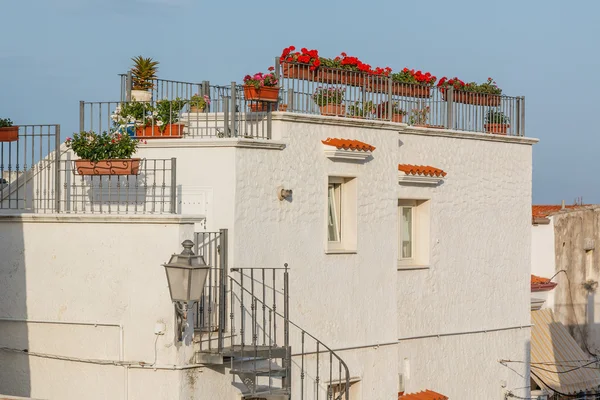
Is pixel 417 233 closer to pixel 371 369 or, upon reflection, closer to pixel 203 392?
pixel 371 369

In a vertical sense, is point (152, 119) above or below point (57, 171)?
above

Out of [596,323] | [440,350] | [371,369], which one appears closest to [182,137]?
[371,369]

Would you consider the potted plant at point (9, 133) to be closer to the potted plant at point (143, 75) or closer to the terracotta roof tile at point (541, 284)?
the potted plant at point (143, 75)

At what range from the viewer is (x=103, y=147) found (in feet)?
55.7

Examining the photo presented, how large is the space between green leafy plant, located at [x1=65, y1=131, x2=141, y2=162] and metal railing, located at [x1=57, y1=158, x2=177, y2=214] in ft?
0.88

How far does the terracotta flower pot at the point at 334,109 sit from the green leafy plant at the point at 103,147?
3.29 m

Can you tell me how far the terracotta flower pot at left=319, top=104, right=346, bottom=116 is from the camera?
1917cm

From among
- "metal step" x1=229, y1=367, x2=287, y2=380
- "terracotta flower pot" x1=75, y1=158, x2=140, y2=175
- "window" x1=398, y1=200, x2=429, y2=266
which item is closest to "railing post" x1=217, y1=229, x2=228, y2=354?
"metal step" x1=229, y1=367, x2=287, y2=380

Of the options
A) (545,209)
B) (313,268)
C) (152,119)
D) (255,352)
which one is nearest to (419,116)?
(313,268)

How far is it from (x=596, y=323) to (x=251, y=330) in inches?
649

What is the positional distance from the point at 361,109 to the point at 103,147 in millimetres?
4636

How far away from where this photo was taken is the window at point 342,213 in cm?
1917

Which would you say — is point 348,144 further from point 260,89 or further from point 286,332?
point 286,332

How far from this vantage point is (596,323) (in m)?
31.8
